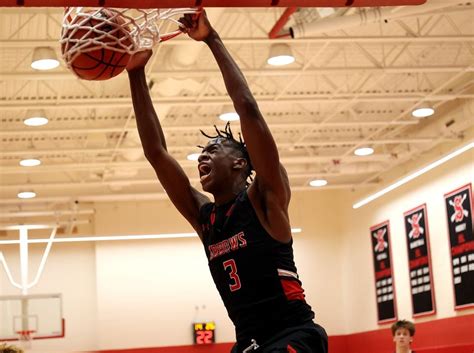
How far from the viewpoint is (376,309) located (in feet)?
72.2

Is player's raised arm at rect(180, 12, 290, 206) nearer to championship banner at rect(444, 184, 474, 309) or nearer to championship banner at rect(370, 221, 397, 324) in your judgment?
championship banner at rect(444, 184, 474, 309)

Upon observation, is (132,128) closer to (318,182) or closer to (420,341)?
(318,182)

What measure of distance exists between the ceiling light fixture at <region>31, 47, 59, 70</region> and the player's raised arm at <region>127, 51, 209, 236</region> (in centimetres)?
865

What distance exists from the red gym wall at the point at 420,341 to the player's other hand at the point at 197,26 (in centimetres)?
1356

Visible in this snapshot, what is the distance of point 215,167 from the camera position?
4.14 metres

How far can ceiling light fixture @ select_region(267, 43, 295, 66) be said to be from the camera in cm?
1361

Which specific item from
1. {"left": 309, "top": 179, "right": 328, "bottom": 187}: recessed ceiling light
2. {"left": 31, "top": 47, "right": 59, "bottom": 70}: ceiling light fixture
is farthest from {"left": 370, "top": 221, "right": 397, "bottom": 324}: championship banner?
{"left": 31, "top": 47, "right": 59, "bottom": 70}: ceiling light fixture

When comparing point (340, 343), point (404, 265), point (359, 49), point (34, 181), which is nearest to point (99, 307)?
point (34, 181)

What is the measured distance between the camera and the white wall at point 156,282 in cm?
2264

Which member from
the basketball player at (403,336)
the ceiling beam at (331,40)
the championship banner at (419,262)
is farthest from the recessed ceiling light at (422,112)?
the basketball player at (403,336)

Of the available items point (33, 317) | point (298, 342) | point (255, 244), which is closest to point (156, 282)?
point (33, 317)

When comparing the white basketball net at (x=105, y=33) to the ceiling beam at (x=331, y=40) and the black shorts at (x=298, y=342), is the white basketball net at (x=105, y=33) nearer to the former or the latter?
the black shorts at (x=298, y=342)

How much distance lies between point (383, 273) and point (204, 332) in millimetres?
4849

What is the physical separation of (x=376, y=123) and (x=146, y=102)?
45.7 feet
